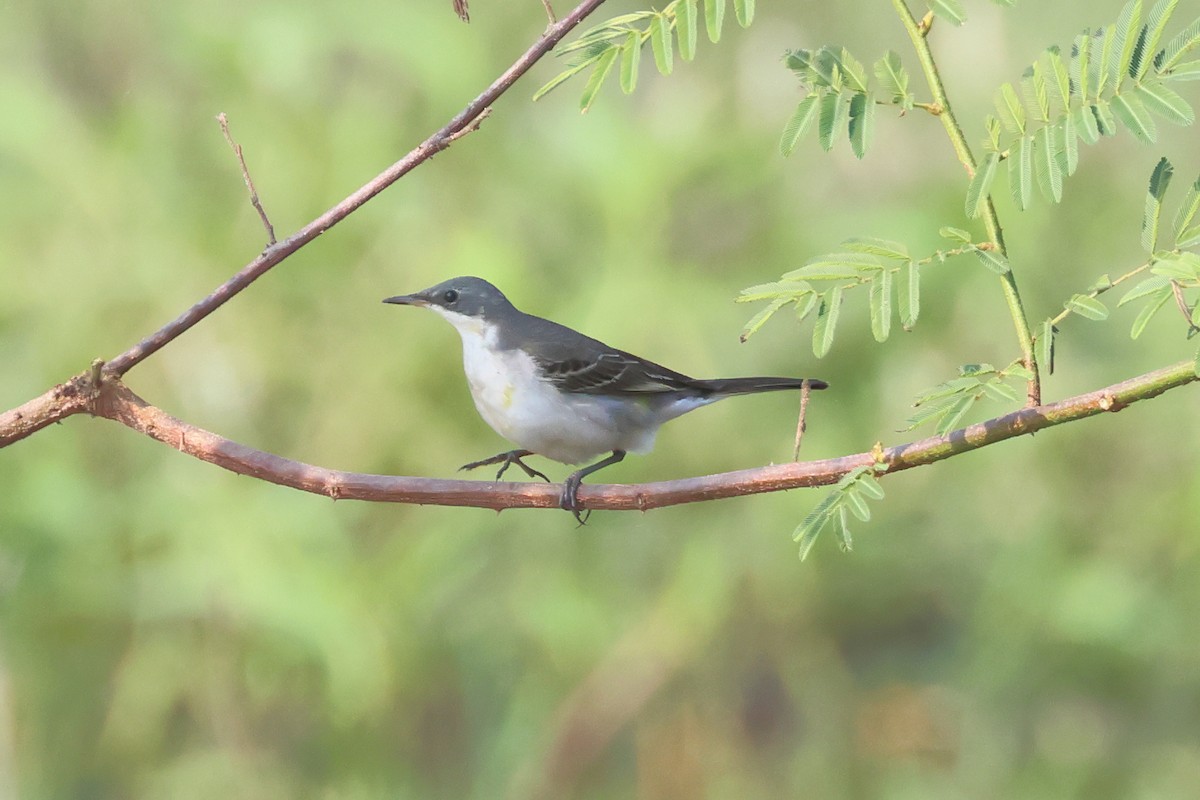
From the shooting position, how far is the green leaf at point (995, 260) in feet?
5.57

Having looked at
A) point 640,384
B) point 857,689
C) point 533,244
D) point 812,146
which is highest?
point 812,146

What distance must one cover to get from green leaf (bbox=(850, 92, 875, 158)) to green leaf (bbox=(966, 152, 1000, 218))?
0.52 feet

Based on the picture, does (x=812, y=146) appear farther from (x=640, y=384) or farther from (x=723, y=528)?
(x=640, y=384)

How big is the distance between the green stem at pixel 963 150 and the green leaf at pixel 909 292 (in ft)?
0.44

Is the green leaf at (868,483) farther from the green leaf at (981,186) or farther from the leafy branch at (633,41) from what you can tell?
the leafy branch at (633,41)

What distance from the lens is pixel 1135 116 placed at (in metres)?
1.70

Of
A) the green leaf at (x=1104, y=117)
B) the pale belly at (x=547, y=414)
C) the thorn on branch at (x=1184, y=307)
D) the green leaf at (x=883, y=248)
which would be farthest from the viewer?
the pale belly at (x=547, y=414)

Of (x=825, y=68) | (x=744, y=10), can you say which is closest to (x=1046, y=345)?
(x=825, y=68)

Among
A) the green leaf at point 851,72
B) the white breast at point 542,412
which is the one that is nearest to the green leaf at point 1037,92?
the green leaf at point 851,72

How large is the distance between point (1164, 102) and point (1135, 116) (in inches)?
1.7

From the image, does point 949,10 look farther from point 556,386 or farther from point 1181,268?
point 556,386

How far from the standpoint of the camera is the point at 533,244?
512cm

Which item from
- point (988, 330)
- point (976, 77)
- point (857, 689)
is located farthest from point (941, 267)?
point (857, 689)

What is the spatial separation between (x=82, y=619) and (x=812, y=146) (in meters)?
3.57
